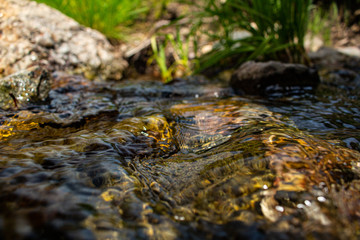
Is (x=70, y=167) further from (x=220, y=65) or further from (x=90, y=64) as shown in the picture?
(x=220, y=65)

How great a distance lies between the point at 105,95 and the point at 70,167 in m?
1.43

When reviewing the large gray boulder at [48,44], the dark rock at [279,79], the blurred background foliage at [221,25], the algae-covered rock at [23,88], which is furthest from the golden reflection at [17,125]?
the blurred background foliage at [221,25]

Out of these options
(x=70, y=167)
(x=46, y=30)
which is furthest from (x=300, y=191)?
(x=46, y=30)

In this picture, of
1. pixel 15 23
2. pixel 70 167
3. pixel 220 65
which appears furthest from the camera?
pixel 220 65

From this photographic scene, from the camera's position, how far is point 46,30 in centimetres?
286

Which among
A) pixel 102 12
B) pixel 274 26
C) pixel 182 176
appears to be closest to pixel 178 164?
pixel 182 176

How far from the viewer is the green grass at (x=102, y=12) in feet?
13.4

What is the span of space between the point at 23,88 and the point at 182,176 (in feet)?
5.92

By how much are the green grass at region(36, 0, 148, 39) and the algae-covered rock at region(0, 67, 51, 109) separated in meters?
2.63

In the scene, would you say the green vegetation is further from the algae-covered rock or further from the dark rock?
the algae-covered rock

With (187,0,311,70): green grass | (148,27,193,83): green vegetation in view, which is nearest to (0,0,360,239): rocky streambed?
(187,0,311,70): green grass

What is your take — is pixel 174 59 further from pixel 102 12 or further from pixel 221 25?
pixel 102 12

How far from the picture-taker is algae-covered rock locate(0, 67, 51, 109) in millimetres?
1796

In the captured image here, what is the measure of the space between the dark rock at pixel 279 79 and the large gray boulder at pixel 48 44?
2.06 m
